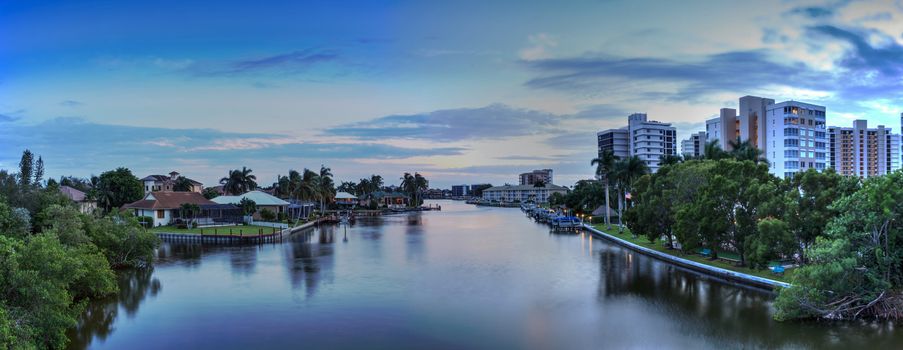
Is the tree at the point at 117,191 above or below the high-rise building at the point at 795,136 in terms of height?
below

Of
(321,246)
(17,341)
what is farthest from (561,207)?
(17,341)

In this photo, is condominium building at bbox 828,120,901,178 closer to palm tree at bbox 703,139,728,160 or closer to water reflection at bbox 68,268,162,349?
palm tree at bbox 703,139,728,160

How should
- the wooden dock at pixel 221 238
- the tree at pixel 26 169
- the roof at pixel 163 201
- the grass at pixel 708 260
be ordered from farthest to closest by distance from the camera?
1. the roof at pixel 163 201
2. the wooden dock at pixel 221 238
3. the tree at pixel 26 169
4. the grass at pixel 708 260

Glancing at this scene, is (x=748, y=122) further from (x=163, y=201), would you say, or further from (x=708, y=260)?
(x=163, y=201)

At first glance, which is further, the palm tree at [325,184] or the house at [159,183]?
the house at [159,183]

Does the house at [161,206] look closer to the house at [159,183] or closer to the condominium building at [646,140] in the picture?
the house at [159,183]

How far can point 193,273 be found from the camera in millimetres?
37344

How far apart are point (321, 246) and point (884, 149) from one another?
541ft

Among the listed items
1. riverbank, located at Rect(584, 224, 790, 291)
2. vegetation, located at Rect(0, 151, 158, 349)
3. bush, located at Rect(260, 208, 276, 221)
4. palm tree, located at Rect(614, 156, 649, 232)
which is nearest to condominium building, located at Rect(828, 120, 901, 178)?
palm tree, located at Rect(614, 156, 649, 232)

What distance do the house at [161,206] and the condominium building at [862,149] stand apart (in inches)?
5595

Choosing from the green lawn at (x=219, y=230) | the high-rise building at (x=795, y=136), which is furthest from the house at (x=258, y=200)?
the high-rise building at (x=795, y=136)

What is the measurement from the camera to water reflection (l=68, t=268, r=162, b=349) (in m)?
22.3

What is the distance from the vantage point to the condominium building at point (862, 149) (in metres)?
140

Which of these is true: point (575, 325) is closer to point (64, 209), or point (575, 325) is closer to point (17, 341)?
point (17, 341)
